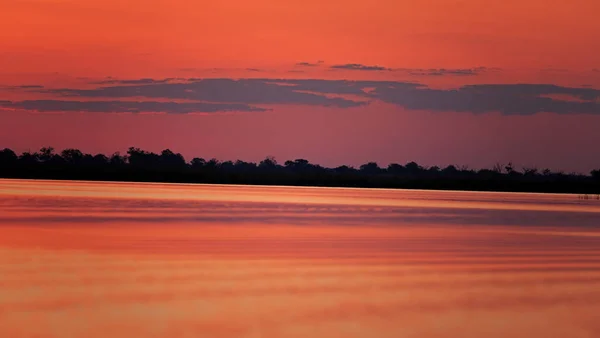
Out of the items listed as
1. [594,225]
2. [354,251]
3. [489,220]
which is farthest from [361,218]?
[354,251]

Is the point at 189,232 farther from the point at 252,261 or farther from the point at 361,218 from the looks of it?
the point at 361,218

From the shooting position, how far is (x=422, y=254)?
1875 centimetres

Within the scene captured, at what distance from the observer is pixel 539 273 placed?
52.4 ft

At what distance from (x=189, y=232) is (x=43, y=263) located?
7441 mm

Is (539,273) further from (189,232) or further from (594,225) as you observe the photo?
(594,225)

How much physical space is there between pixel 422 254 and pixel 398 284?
472 cm

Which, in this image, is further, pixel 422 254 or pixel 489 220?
pixel 489 220

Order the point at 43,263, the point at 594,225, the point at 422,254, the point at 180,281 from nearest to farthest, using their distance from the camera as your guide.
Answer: the point at 180,281 < the point at 43,263 < the point at 422,254 < the point at 594,225

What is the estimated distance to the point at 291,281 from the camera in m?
14.1

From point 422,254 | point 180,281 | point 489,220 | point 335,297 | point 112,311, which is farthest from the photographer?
point 489,220

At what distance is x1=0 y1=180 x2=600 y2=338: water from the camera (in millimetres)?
10562

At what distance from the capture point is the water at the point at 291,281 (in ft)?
34.7

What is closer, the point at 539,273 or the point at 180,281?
the point at 180,281

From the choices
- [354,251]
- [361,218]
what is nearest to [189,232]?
[354,251]
